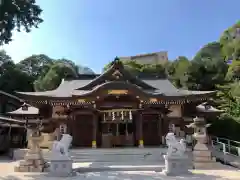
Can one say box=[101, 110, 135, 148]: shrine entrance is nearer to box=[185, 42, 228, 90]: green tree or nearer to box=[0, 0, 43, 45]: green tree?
box=[0, 0, 43, 45]: green tree

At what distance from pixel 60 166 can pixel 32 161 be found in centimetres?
179

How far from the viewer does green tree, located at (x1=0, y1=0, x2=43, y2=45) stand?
10250 millimetres

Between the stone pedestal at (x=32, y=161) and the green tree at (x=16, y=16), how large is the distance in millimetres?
4770

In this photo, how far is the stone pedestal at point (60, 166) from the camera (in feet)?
29.6

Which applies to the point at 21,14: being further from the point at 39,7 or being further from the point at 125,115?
the point at 125,115

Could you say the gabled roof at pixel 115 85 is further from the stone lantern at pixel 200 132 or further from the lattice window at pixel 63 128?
the stone lantern at pixel 200 132

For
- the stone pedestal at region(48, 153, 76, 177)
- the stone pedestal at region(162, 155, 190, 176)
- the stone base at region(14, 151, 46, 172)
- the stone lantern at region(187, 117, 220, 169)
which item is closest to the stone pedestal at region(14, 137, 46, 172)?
the stone base at region(14, 151, 46, 172)

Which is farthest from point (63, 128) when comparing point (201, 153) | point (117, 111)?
point (201, 153)

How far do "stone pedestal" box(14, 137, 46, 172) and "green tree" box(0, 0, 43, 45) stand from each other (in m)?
4.77

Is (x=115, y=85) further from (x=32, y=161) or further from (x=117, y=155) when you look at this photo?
(x=32, y=161)

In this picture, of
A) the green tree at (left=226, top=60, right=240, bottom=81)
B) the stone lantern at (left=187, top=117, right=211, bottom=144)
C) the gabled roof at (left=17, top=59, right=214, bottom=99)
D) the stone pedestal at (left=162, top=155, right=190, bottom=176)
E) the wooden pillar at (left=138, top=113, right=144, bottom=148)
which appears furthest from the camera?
the green tree at (left=226, top=60, right=240, bottom=81)

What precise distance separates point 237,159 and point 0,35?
12545 millimetres

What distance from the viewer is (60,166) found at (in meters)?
9.13

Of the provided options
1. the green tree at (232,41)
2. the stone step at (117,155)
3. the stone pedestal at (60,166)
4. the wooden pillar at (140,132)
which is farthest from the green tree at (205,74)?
the stone pedestal at (60,166)
